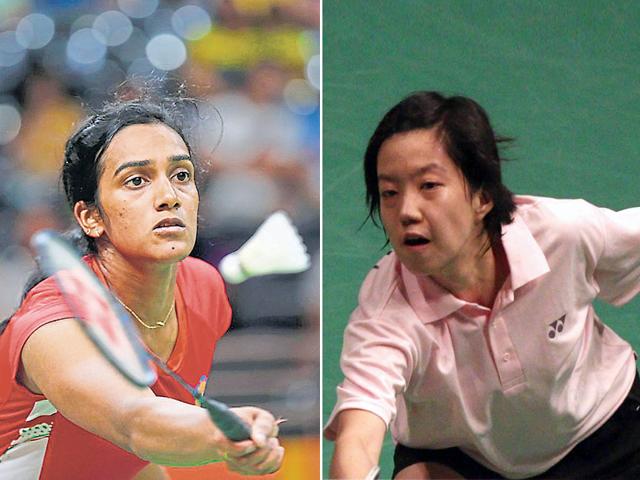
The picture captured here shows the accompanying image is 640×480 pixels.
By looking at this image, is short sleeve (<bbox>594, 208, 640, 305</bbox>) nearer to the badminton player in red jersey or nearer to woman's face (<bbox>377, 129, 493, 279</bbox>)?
woman's face (<bbox>377, 129, 493, 279</bbox>)

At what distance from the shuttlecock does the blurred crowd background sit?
2 cm

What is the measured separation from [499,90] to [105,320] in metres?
0.75

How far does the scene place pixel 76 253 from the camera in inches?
75.5

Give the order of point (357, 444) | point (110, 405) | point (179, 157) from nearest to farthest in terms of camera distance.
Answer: point (357, 444)
point (110, 405)
point (179, 157)

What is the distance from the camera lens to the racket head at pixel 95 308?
1.87 metres

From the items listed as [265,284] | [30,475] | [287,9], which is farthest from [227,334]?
[287,9]

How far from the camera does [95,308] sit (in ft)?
6.22

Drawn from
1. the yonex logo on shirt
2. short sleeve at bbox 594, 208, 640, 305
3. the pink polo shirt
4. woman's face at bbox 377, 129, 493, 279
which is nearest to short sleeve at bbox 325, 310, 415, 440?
the pink polo shirt

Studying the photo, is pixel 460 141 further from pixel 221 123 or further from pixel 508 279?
pixel 221 123

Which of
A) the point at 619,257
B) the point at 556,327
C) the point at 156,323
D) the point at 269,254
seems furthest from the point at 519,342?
the point at 156,323

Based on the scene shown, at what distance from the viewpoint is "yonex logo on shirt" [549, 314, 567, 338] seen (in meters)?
1.89

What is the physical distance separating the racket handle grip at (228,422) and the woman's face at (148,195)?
0.82 ft

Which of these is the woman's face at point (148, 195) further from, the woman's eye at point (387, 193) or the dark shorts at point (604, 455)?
the dark shorts at point (604, 455)

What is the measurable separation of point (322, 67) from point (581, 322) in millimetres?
585
